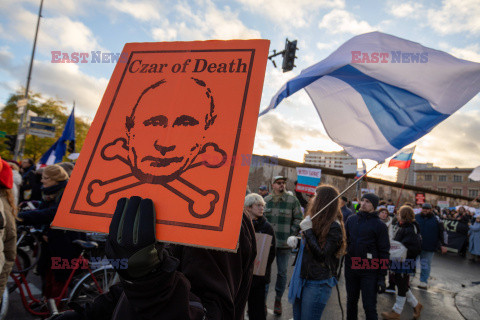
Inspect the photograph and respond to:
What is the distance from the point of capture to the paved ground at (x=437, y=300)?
451 cm

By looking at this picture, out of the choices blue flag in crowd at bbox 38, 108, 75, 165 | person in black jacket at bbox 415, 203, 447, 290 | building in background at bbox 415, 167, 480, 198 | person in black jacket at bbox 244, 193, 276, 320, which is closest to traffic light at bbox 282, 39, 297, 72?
person in black jacket at bbox 415, 203, 447, 290

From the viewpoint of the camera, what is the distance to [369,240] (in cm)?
382

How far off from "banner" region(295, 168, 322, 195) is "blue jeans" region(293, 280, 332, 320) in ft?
21.4

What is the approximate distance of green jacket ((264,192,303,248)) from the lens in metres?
4.97

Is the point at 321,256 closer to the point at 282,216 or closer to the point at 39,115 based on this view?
the point at 282,216

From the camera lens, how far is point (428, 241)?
7207mm

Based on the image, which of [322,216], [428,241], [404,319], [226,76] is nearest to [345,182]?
[428,241]

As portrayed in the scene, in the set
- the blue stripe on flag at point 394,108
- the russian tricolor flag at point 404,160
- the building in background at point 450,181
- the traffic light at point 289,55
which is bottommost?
the blue stripe on flag at point 394,108

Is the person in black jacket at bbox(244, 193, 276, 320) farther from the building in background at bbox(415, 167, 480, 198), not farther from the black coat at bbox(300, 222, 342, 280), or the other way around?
the building in background at bbox(415, 167, 480, 198)

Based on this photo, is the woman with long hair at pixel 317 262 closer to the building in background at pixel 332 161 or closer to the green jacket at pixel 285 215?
the building in background at pixel 332 161

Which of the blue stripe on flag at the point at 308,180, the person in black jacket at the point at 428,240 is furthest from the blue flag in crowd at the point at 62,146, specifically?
the person in black jacket at the point at 428,240

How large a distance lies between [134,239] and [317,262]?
252cm

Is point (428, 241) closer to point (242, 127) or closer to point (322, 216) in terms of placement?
point (322, 216)

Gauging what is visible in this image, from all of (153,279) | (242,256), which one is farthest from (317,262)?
(153,279)
